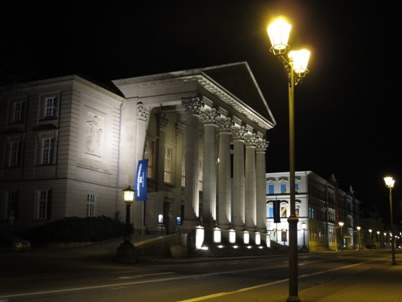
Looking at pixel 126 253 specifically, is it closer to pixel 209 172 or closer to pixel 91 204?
pixel 91 204

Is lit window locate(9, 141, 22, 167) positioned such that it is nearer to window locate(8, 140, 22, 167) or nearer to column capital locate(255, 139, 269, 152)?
window locate(8, 140, 22, 167)

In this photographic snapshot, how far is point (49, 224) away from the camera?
3962 centimetres

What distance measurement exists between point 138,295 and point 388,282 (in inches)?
453

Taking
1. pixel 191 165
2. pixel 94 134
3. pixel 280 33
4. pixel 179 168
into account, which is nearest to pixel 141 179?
pixel 191 165

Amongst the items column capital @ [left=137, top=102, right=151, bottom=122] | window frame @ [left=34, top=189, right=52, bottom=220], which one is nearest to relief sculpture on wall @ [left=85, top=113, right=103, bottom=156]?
column capital @ [left=137, top=102, right=151, bottom=122]

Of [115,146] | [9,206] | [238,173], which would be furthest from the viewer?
[238,173]

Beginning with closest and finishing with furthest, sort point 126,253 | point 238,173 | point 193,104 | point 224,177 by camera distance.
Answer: point 126,253, point 193,104, point 224,177, point 238,173

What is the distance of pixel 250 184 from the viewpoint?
58.5 m

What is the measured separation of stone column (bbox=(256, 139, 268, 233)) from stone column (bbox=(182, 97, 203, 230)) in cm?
1766

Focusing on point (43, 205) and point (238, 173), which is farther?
point (238, 173)

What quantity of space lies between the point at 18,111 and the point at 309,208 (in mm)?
63625

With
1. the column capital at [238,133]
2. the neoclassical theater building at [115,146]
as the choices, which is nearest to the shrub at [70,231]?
the neoclassical theater building at [115,146]

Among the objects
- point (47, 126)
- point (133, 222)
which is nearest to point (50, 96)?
point (47, 126)

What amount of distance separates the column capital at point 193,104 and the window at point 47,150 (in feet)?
37.9
